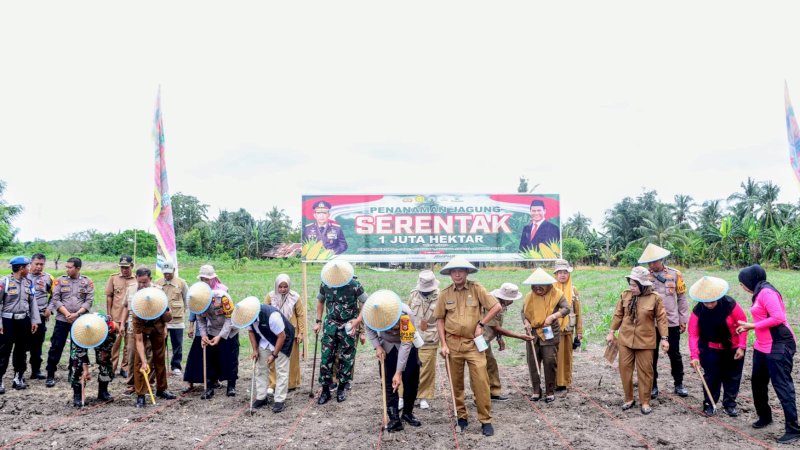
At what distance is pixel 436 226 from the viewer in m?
9.05

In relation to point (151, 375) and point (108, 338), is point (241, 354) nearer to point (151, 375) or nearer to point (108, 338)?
point (151, 375)

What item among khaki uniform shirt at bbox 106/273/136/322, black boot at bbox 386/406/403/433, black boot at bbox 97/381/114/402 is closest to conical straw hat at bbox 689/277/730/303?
black boot at bbox 386/406/403/433

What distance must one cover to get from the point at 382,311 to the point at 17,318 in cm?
487

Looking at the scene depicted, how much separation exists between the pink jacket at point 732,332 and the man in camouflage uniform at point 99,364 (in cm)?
632

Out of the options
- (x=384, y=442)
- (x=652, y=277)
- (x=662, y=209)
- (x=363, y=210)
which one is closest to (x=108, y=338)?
(x=384, y=442)

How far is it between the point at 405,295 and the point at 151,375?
1223 cm

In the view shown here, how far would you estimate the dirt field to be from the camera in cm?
510

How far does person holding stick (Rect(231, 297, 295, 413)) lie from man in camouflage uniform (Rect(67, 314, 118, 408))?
5.23 ft

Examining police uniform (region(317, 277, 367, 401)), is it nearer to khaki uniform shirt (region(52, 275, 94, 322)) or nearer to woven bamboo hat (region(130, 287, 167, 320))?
woven bamboo hat (region(130, 287, 167, 320))

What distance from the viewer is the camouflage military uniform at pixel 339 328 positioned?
645 cm

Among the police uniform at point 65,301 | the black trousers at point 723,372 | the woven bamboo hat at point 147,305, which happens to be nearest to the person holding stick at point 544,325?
the black trousers at point 723,372

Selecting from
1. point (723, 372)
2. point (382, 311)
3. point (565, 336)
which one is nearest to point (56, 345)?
point (382, 311)

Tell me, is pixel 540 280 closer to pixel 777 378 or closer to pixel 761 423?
pixel 777 378

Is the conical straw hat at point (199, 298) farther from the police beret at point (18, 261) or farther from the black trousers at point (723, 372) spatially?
the black trousers at point (723, 372)
